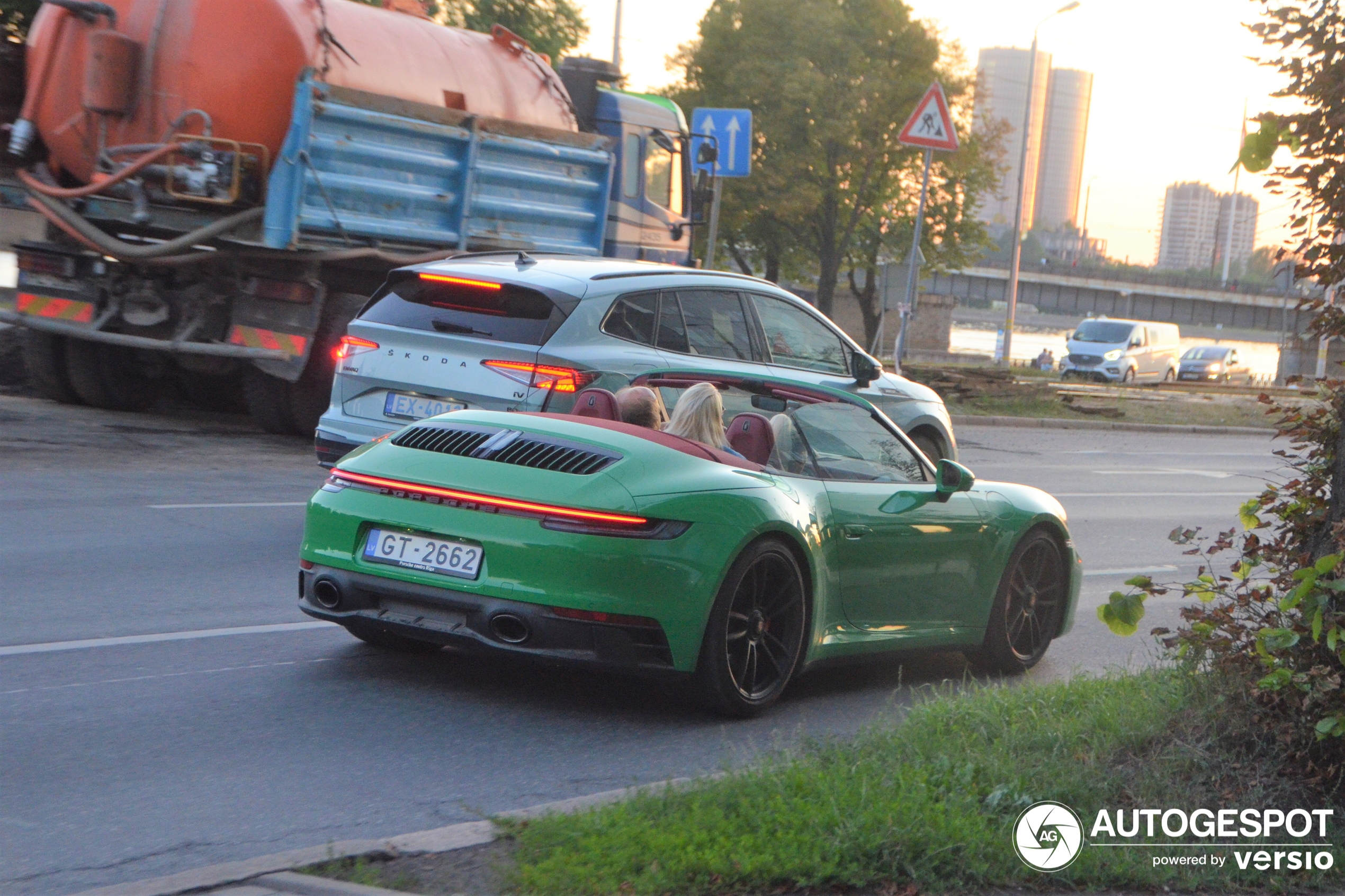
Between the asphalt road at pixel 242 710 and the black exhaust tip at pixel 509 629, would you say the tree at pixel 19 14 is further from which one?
the black exhaust tip at pixel 509 629

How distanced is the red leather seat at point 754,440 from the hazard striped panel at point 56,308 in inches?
355

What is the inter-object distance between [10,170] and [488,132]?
4.16m

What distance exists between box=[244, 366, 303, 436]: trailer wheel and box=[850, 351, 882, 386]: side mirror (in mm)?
5398

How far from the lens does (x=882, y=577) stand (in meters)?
6.48

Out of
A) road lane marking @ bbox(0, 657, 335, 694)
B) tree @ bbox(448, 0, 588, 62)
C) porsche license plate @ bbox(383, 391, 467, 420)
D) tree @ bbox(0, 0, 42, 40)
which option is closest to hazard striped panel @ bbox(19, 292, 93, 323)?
tree @ bbox(0, 0, 42, 40)

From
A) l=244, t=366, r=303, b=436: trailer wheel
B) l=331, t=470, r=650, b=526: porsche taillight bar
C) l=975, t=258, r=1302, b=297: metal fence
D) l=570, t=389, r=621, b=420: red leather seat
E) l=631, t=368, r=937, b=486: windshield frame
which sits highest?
l=975, t=258, r=1302, b=297: metal fence

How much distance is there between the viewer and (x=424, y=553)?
5.55 m

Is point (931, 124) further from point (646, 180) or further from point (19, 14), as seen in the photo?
point (19, 14)

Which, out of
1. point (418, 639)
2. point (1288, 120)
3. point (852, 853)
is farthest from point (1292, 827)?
point (418, 639)

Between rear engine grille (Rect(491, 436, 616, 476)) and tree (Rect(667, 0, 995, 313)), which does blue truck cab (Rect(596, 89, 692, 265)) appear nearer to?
rear engine grille (Rect(491, 436, 616, 476))

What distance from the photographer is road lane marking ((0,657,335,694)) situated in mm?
5551

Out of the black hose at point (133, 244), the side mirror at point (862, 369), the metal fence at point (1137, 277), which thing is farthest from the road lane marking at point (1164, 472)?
the metal fence at point (1137, 277)

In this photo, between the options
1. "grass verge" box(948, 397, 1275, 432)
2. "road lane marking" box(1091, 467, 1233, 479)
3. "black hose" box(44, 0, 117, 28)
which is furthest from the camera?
"grass verge" box(948, 397, 1275, 432)

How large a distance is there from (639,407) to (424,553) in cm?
135
